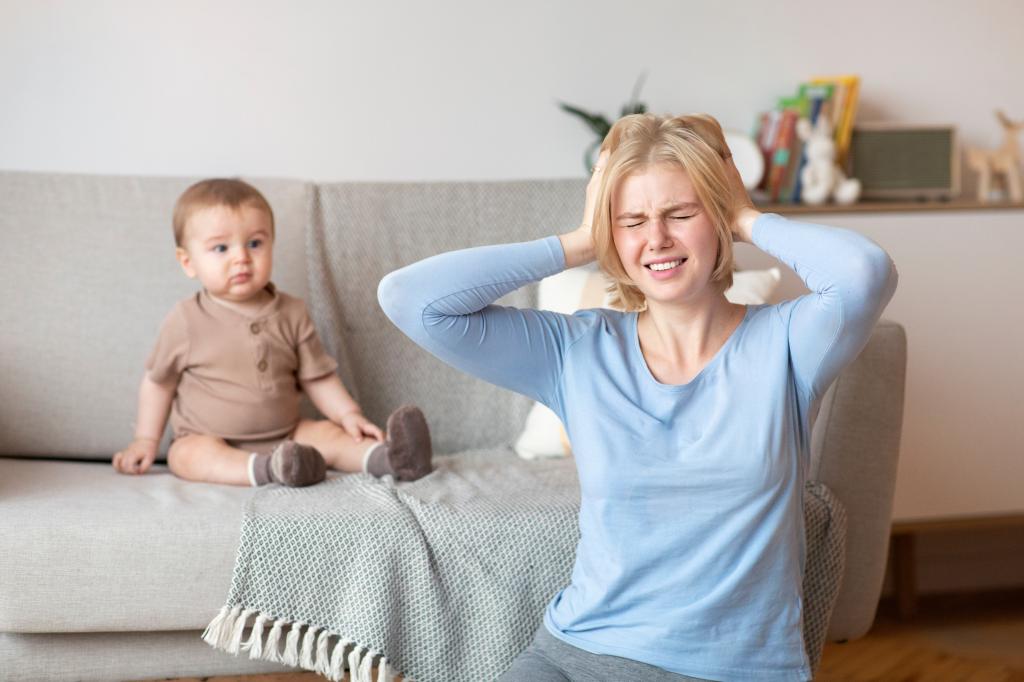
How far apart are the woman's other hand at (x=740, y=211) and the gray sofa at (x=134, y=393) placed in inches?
24.9

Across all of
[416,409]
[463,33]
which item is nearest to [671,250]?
[416,409]

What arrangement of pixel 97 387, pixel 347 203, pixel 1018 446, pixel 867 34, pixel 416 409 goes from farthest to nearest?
pixel 867 34 → pixel 1018 446 → pixel 347 203 → pixel 97 387 → pixel 416 409

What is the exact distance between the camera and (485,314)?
1392 millimetres

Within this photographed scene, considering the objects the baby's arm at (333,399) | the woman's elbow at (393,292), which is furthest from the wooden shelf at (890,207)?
the woman's elbow at (393,292)

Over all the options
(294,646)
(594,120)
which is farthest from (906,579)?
(294,646)

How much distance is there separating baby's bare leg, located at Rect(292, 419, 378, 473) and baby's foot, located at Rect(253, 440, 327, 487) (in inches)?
5.4

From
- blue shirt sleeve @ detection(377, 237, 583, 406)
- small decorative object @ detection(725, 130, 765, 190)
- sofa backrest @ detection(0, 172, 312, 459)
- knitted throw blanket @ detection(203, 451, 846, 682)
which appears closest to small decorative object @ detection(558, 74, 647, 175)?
small decorative object @ detection(725, 130, 765, 190)

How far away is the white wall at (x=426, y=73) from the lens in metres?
2.54

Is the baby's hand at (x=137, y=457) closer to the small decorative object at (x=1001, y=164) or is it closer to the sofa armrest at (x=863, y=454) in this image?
the sofa armrest at (x=863, y=454)

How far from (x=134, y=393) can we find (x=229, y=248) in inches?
15.3

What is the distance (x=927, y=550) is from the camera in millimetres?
3055

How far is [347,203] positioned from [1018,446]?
1.75 m

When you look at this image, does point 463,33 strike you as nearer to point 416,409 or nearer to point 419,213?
point 419,213

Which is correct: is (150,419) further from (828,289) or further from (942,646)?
(942,646)
